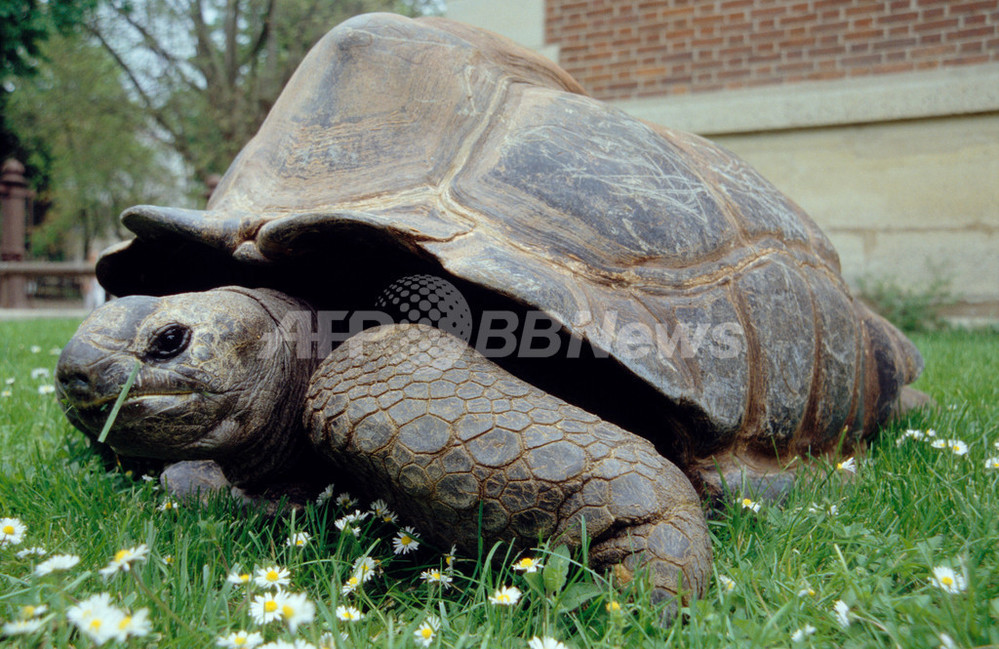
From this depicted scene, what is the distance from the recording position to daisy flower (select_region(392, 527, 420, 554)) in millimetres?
1439

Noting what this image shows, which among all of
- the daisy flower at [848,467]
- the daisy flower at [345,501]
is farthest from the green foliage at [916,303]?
the daisy flower at [345,501]

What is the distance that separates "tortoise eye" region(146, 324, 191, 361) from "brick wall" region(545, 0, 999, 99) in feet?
19.6

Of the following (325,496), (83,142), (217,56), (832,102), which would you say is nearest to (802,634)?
(325,496)

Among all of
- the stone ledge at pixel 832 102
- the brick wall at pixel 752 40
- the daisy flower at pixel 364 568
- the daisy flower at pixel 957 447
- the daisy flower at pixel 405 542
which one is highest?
the brick wall at pixel 752 40

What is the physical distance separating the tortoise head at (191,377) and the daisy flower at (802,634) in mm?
1138

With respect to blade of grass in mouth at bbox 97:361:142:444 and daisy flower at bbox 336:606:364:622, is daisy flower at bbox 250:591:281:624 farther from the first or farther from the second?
blade of grass in mouth at bbox 97:361:142:444

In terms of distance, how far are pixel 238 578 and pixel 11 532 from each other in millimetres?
592

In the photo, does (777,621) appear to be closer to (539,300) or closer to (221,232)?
(539,300)

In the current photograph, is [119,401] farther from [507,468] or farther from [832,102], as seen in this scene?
[832,102]

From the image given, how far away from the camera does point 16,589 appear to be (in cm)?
122

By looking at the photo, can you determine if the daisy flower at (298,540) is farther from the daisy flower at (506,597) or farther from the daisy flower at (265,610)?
the daisy flower at (506,597)

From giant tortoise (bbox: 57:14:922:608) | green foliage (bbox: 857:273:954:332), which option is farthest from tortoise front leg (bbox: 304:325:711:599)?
green foliage (bbox: 857:273:954:332)

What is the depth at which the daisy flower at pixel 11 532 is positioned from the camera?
4.56ft

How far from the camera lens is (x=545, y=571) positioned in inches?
47.3
